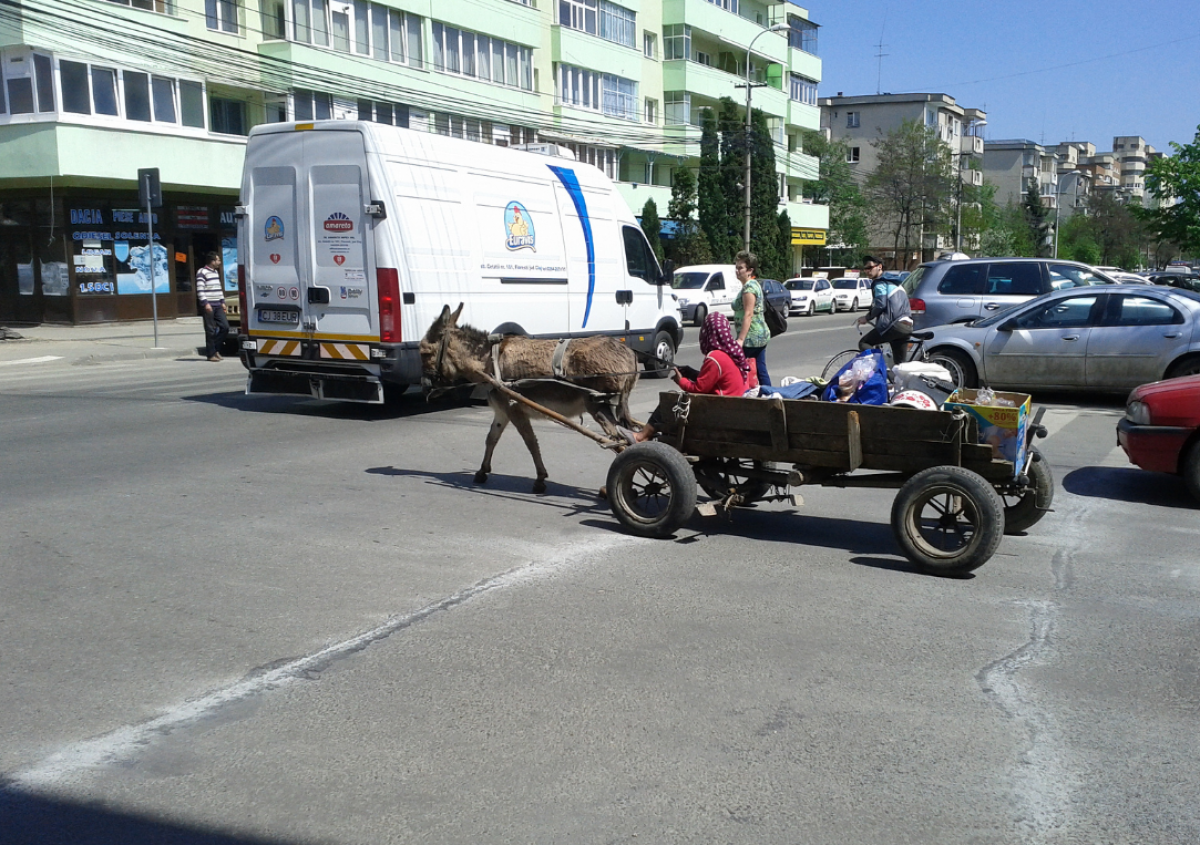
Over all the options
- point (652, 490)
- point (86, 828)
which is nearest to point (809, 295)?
point (652, 490)

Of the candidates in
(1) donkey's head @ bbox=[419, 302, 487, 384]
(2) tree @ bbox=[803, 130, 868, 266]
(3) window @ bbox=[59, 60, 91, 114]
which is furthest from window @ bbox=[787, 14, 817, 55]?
(1) donkey's head @ bbox=[419, 302, 487, 384]

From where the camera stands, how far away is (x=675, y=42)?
176 feet

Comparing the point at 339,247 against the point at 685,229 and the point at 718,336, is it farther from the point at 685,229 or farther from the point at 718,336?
the point at 685,229

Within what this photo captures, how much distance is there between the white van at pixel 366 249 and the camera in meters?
12.2

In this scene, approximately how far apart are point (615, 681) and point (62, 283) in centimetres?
2725

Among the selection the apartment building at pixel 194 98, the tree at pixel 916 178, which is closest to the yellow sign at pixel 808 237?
the tree at pixel 916 178

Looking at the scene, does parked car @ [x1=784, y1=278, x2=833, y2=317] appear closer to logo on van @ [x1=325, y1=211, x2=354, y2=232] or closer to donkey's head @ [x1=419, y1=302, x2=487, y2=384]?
logo on van @ [x1=325, y1=211, x2=354, y2=232]

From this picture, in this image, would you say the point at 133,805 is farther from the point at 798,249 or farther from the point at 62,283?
the point at 798,249

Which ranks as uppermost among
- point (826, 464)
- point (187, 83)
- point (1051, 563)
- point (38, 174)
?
point (187, 83)

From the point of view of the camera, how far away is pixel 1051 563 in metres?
6.89

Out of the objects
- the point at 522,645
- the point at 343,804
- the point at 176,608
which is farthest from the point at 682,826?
the point at 176,608

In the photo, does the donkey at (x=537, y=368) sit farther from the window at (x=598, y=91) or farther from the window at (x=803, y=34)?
the window at (x=803, y=34)

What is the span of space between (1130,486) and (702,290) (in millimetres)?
26278

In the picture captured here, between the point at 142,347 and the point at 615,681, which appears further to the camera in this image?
the point at 142,347
